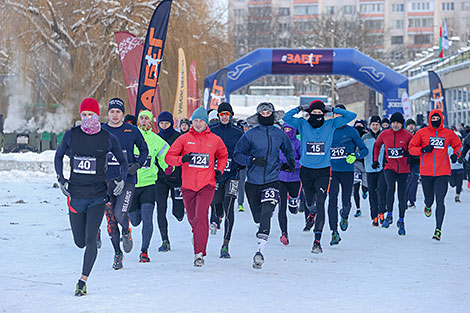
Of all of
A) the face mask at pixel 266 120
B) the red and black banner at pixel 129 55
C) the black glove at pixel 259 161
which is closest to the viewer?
the black glove at pixel 259 161

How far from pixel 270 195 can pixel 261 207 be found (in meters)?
0.21

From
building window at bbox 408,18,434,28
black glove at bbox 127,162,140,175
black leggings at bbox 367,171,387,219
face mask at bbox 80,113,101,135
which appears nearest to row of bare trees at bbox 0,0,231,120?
black leggings at bbox 367,171,387,219

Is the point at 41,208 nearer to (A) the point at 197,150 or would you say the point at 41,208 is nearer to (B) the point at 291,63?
(A) the point at 197,150

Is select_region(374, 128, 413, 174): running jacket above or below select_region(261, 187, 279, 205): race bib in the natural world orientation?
above

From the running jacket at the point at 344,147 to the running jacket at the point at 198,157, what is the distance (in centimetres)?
251

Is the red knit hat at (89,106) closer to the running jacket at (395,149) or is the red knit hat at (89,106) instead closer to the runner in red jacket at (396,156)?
the runner in red jacket at (396,156)

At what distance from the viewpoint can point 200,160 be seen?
7.90 m

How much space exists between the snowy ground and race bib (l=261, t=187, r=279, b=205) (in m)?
0.68

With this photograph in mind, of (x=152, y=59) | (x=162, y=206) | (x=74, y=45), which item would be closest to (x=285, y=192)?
(x=162, y=206)

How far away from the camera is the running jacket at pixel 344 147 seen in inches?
395

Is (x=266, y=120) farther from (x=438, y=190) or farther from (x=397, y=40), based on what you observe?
(x=397, y=40)

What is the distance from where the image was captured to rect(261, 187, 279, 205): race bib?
8.02 m

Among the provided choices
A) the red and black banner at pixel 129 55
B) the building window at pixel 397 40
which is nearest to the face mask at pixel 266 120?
the red and black banner at pixel 129 55

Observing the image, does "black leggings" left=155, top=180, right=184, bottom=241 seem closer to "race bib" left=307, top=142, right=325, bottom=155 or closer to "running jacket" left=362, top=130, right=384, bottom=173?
"race bib" left=307, top=142, right=325, bottom=155
